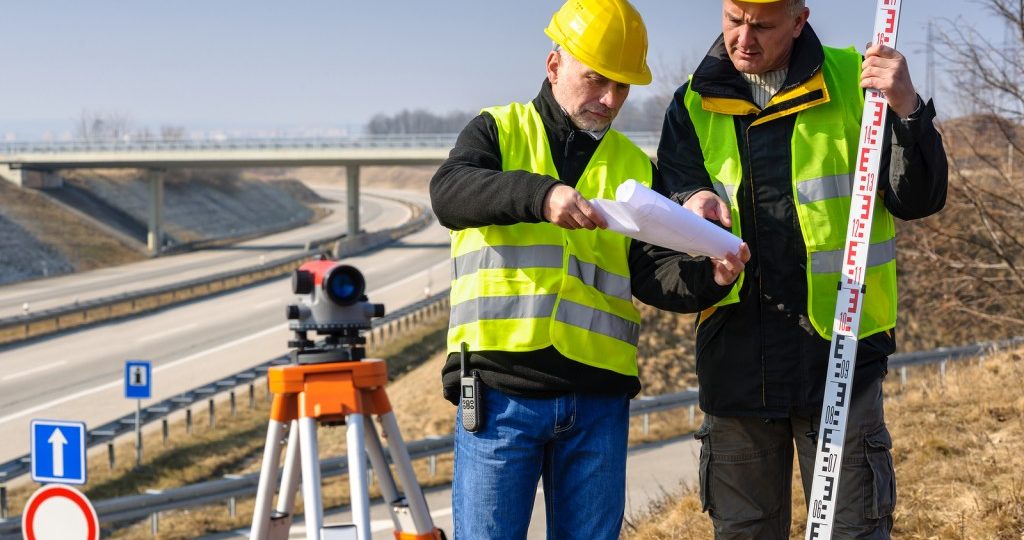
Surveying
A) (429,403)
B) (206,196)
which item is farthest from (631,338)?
(206,196)

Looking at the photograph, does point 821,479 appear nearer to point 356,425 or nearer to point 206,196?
point 356,425

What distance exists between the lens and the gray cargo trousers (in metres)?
3.69

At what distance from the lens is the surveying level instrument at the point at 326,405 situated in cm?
457

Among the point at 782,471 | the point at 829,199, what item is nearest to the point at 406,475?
the point at 782,471

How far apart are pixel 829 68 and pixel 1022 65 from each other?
336 inches

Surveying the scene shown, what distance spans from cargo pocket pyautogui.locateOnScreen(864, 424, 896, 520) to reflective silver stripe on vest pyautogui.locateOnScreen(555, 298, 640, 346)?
766 mm

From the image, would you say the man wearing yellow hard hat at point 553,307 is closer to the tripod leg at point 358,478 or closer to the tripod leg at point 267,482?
the tripod leg at point 358,478

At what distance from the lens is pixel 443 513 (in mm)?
13422

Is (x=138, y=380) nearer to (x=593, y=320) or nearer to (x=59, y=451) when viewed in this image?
(x=59, y=451)

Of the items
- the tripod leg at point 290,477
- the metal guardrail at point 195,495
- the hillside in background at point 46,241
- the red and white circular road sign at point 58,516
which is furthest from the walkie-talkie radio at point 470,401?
the hillside in background at point 46,241

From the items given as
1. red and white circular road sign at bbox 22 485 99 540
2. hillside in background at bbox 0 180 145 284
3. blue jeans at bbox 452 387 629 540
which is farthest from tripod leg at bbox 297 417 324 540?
hillside in background at bbox 0 180 145 284

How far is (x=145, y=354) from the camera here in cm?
3262

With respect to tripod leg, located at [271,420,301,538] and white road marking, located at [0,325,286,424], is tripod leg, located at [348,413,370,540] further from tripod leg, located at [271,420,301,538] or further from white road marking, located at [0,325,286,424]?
white road marking, located at [0,325,286,424]

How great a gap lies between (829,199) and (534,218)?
99 cm
